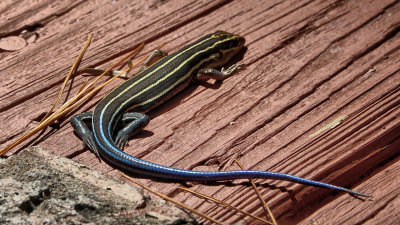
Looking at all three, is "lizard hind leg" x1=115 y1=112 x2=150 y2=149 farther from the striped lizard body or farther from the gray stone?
the gray stone

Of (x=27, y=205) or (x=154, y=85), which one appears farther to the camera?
(x=154, y=85)

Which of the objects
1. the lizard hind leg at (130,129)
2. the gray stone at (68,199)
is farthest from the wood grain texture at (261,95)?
the gray stone at (68,199)

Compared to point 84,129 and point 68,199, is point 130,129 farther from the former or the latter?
point 68,199

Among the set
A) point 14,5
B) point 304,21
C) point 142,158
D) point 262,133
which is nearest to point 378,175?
point 262,133

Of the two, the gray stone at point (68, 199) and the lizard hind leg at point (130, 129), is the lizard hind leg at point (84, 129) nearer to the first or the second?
the lizard hind leg at point (130, 129)

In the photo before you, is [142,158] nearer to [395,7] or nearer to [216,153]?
[216,153]

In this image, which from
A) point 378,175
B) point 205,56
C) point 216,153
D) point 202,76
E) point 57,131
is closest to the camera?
point 378,175

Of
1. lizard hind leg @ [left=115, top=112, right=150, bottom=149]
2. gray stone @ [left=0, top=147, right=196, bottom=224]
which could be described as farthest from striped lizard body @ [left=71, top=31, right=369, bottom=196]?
gray stone @ [left=0, top=147, right=196, bottom=224]
